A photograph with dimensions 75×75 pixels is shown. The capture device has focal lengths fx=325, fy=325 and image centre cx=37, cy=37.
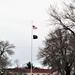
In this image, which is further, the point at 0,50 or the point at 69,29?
the point at 0,50

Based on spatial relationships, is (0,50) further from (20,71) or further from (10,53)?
(20,71)

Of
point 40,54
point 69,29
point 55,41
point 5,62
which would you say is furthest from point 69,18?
point 5,62

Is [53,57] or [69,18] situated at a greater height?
[69,18]

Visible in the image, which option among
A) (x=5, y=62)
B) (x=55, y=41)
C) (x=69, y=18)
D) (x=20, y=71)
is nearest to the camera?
(x=69, y=18)

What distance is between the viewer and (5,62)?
88.2 meters

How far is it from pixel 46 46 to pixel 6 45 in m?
34.3

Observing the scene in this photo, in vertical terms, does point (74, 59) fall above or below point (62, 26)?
below

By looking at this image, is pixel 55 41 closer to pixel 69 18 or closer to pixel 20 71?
pixel 69 18

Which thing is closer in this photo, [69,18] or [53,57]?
[69,18]

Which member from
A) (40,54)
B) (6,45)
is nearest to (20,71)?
(6,45)

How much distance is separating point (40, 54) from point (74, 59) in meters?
7.98

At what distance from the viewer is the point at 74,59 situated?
60.9 meters

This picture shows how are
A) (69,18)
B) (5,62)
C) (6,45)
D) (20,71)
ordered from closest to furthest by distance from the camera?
(69,18) → (5,62) → (6,45) → (20,71)

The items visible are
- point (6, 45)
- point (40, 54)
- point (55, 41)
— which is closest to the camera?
point (55, 41)
